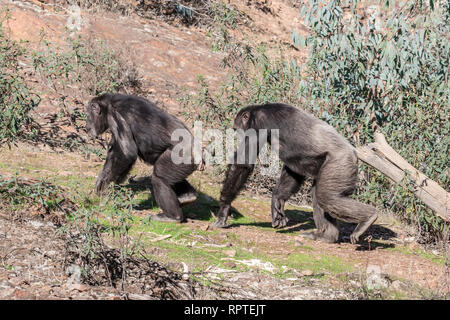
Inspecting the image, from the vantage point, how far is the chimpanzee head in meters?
8.95

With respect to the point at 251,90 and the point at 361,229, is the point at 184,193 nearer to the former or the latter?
the point at 361,229

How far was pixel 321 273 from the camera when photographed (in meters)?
6.97

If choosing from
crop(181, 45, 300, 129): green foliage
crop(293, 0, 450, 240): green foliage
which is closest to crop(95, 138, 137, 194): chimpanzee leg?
crop(181, 45, 300, 129): green foliage

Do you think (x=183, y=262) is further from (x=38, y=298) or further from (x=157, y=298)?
(x=38, y=298)

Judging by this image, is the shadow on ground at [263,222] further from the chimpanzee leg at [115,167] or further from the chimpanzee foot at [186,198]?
the chimpanzee leg at [115,167]

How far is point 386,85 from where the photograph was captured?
10492 mm

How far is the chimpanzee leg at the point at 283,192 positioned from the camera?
8617mm

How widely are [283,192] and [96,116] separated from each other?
317cm

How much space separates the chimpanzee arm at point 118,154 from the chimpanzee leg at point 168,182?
1.47ft

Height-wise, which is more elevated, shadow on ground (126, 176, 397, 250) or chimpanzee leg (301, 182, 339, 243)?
chimpanzee leg (301, 182, 339, 243)

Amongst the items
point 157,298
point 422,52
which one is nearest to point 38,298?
point 157,298

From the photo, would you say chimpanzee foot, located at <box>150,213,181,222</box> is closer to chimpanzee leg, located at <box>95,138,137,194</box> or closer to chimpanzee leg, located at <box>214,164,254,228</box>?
A: chimpanzee leg, located at <box>214,164,254,228</box>

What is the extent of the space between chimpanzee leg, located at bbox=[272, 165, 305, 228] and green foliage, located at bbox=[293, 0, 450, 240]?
5.23 ft
